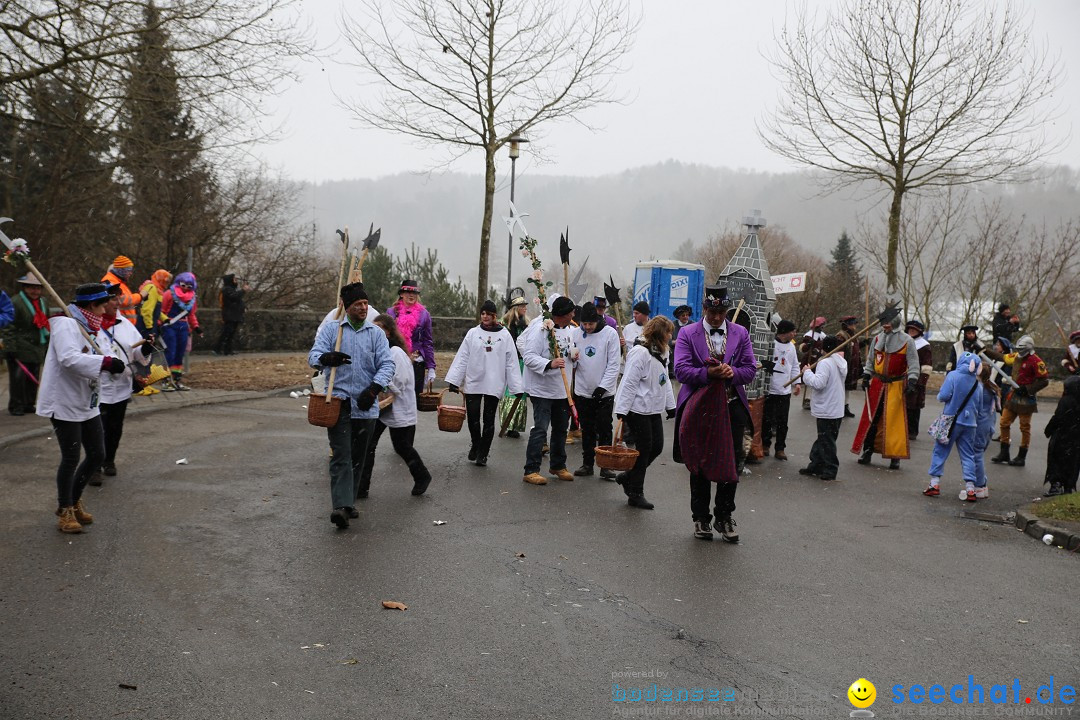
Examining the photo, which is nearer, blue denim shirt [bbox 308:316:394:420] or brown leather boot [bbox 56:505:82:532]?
brown leather boot [bbox 56:505:82:532]

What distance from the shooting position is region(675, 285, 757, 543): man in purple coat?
7223 mm

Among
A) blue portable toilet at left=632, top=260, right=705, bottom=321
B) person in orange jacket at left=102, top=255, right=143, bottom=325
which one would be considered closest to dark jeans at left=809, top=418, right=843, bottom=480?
person in orange jacket at left=102, top=255, right=143, bottom=325

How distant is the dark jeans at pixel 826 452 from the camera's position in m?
10.6

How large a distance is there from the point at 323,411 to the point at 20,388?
23.4 ft

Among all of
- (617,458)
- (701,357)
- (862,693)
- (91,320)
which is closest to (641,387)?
(617,458)

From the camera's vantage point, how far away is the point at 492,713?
4148 mm

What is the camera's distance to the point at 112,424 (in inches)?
343

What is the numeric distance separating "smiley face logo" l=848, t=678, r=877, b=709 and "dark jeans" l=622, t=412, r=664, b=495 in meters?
3.96

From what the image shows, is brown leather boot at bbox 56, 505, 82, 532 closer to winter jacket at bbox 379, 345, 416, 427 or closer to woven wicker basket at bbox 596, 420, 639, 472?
winter jacket at bbox 379, 345, 416, 427

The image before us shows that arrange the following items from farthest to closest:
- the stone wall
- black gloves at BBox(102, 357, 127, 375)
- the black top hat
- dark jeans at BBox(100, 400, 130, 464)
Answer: the stone wall < dark jeans at BBox(100, 400, 130, 464) < the black top hat < black gloves at BBox(102, 357, 127, 375)

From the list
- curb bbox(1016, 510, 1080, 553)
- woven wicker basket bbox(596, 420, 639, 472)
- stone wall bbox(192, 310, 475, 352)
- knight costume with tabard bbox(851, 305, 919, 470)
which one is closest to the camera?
curb bbox(1016, 510, 1080, 553)

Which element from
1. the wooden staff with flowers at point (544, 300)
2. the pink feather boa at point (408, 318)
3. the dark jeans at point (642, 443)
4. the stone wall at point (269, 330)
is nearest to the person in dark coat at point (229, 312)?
the stone wall at point (269, 330)

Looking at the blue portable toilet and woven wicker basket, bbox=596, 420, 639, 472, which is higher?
the blue portable toilet

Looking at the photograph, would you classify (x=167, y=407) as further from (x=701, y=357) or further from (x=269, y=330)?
(x=269, y=330)
